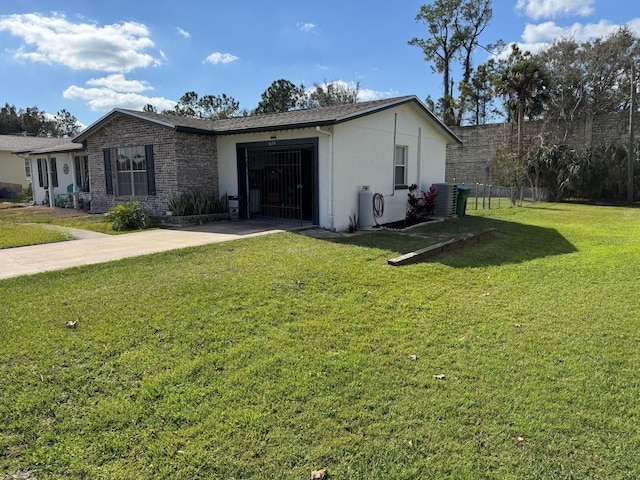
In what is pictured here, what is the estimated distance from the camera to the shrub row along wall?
75.6 ft

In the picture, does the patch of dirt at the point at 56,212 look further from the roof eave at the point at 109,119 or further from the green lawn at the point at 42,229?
the roof eave at the point at 109,119

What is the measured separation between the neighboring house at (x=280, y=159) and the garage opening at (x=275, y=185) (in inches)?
1.2

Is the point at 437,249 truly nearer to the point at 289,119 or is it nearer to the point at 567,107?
the point at 289,119

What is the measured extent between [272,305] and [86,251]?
15.5ft

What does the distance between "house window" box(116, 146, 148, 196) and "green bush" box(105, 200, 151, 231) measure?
1.84m

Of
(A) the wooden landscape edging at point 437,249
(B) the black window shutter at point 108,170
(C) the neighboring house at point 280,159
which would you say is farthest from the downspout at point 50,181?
(A) the wooden landscape edging at point 437,249

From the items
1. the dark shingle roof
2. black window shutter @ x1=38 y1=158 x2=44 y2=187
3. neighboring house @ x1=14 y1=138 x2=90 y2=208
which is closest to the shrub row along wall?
the dark shingle roof

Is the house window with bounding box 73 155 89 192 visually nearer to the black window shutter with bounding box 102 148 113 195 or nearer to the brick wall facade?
the black window shutter with bounding box 102 148 113 195

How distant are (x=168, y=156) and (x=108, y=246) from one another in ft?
15.7

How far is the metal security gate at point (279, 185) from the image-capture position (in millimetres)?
12422

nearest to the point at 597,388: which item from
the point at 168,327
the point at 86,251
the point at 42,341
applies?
the point at 168,327

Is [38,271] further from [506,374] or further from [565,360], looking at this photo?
[565,360]

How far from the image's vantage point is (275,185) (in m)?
12.9

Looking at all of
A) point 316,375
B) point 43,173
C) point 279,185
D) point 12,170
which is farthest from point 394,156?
point 12,170
